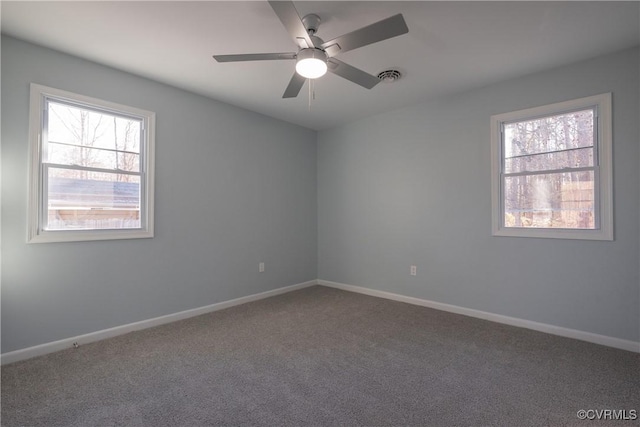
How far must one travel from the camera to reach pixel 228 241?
3871 millimetres

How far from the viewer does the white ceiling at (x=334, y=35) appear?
6.88 feet

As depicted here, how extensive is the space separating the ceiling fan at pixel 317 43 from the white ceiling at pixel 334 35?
1.01ft

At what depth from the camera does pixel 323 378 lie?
86.1 inches

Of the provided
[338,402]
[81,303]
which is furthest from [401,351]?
[81,303]

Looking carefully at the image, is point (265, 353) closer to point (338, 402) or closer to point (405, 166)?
point (338, 402)

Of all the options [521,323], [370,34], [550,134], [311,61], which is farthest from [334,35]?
[521,323]

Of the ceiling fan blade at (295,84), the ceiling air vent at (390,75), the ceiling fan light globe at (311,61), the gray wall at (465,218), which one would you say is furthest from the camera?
the ceiling air vent at (390,75)

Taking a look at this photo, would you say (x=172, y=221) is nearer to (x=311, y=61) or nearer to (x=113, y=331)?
(x=113, y=331)

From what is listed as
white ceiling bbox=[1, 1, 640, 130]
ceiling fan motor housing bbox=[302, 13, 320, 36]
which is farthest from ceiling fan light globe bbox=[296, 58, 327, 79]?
white ceiling bbox=[1, 1, 640, 130]

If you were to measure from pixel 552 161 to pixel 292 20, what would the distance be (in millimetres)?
2856

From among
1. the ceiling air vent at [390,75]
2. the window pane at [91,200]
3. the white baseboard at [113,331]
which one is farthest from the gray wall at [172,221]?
the ceiling air vent at [390,75]

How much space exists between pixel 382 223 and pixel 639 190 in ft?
8.30

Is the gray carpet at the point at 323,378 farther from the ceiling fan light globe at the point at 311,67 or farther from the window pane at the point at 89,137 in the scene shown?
the ceiling fan light globe at the point at 311,67

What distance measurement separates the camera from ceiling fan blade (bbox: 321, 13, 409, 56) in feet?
5.57
